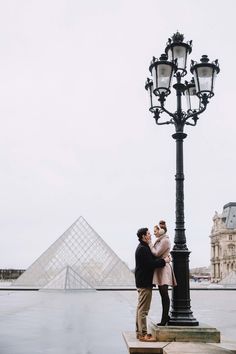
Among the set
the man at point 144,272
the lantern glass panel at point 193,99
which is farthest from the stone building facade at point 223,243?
the man at point 144,272

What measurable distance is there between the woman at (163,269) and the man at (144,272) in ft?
0.57

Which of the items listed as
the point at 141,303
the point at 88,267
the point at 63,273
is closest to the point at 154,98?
the point at 141,303

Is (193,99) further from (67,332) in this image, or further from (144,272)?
(67,332)

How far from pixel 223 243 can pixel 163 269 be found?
117560 mm

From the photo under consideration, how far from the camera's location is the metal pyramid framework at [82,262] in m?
37.6

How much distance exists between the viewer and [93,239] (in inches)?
1591

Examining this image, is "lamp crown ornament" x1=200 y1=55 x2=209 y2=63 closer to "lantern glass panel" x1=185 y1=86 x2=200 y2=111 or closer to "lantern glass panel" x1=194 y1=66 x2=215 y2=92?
"lantern glass panel" x1=194 y1=66 x2=215 y2=92

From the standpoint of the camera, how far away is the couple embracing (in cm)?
753

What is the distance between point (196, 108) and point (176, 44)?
4.31 ft

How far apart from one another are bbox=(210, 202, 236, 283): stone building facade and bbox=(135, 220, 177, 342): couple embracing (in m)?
112

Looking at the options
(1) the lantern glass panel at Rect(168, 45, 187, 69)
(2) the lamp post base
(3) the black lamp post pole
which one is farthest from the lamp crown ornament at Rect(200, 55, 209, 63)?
(2) the lamp post base

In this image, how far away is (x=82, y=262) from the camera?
39.3 metres

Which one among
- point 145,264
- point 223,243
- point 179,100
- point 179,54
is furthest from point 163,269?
point 223,243

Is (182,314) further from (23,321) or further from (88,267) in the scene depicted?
(88,267)
